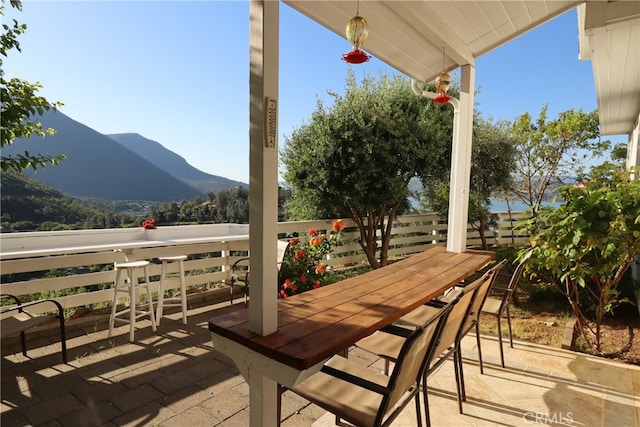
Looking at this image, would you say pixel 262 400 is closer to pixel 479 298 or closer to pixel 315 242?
pixel 479 298

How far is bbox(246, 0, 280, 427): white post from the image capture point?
4.07 ft

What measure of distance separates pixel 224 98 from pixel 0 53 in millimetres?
8121

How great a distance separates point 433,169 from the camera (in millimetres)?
6395

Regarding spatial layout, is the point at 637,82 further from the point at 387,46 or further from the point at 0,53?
the point at 0,53

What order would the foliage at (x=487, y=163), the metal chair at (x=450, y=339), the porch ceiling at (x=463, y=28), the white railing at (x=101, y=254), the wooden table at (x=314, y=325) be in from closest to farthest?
1. the wooden table at (x=314, y=325)
2. the metal chair at (x=450, y=339)
3. the porch ceiling at (x=463, y=28)
4. the white railing at (x=101, y=254)
5. the foliage at (x=487, y=163)

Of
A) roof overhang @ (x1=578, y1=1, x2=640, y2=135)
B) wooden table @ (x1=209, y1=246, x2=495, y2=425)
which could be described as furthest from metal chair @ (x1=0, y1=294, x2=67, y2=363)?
roof overhang @ (x1=578, y1=1, x2=640, y2=135)

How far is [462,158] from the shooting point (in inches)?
135

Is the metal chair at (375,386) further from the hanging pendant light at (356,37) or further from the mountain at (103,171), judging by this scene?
the mountain at (103,171)

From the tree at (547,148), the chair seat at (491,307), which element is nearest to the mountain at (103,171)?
the chair seat at (491,307)

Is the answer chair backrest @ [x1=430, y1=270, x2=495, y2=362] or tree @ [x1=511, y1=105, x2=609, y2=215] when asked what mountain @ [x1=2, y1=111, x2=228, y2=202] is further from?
tree @ [x1=511, y1=105, x2=609, y2=215]

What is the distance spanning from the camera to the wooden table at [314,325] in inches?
48.6

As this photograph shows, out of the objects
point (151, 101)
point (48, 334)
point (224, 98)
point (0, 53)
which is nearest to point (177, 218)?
point (48, 334)

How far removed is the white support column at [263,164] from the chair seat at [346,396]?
1.26ft

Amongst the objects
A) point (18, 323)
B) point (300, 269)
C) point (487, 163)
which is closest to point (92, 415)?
point (18, 323)
